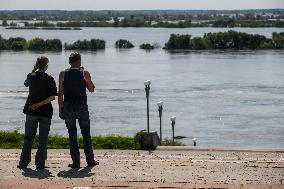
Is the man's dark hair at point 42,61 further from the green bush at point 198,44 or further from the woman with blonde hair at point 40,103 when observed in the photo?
the green bush at point 198,44

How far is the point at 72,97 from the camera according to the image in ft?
32.2

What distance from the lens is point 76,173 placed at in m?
9.24

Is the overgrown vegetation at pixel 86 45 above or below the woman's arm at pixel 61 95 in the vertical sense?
below

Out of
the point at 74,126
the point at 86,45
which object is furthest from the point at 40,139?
the point at 86,45

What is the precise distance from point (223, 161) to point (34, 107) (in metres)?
2.48

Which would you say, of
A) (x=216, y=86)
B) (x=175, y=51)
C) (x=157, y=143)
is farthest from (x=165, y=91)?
(x=175, y=51)

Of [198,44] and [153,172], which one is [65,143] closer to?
[153,172]

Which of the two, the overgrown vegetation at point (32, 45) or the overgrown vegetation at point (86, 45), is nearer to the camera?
the overgrown vegetation at point (32, 45)

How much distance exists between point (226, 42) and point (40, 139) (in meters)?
99.1

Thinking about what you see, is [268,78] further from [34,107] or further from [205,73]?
[34,107]

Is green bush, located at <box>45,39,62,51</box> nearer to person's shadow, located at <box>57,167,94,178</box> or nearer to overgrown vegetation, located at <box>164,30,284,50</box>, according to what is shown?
overgrown vegetation, located at <box>164,30,284,50</box>

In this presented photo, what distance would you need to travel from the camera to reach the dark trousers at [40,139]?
9.60 metres

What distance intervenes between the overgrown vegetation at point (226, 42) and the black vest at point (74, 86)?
3798 inches

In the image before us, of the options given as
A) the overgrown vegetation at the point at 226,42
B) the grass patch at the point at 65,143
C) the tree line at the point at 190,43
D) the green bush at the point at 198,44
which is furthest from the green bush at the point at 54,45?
the grass patch at the point at 65,143
